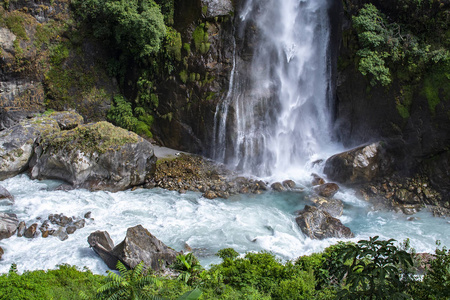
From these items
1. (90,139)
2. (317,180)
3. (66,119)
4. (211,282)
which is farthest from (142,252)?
(66,119)

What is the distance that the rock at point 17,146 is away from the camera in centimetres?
1456

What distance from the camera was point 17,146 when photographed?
14812 millimetres

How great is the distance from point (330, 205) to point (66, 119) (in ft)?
44.4

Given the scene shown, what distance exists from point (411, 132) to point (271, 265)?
1054cm

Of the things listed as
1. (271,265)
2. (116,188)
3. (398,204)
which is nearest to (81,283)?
(271,265)

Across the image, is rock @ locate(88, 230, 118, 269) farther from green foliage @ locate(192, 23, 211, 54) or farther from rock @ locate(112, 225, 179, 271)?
green foliage @ locate(192, 23, 211, 54)

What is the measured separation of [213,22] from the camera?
58.6ft

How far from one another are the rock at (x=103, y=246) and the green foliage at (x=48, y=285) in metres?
1.72

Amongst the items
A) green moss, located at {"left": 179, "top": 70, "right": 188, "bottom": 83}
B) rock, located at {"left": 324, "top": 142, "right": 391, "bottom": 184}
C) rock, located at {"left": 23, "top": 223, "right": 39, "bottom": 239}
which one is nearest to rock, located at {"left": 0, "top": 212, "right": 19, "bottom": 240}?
rock, located at {"left": 23, "top": 223, "right": 39, "bottom": 239}

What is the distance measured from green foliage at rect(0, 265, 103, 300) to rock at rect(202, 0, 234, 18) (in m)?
14.3

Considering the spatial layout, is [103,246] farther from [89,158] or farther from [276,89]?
[276,89]

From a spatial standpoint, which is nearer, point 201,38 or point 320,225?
point 320,225

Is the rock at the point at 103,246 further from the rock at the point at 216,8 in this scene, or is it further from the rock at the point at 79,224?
the rock at the point at 216,8

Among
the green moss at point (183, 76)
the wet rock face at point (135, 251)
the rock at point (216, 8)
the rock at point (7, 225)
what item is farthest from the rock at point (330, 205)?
the rock at point (7, 225)
